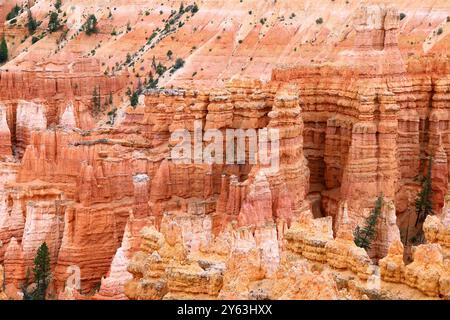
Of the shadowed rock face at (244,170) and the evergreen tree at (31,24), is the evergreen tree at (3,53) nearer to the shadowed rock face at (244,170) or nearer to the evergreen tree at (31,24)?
the evergreen tree at (31,24)

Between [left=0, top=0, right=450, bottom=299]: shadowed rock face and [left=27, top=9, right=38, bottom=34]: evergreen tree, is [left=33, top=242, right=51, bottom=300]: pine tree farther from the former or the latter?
[left=27, top=9, right=38, bottom=34]: evergreen tree

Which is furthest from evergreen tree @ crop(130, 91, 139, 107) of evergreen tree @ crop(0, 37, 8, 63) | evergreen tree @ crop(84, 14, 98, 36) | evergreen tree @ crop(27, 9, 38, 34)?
evergreen tree @ crop(27, 9, 38, 34)

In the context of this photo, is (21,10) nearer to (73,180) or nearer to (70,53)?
(70,53)

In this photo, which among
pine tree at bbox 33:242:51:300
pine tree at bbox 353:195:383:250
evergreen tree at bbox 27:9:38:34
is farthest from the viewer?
evergreen tree at bbox 27:9:38:34

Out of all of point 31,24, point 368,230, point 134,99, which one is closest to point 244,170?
point 368,230

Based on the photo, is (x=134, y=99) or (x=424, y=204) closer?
(x=424, y=204)

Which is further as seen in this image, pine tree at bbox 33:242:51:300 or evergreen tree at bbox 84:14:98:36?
evergreen tree at bbox 84:14:98:36

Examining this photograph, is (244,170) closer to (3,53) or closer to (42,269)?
(42,269)

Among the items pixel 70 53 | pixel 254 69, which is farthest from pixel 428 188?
pixel 70 53

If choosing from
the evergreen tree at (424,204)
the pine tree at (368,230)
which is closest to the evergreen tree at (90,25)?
the evergreen tree at (424,204)
